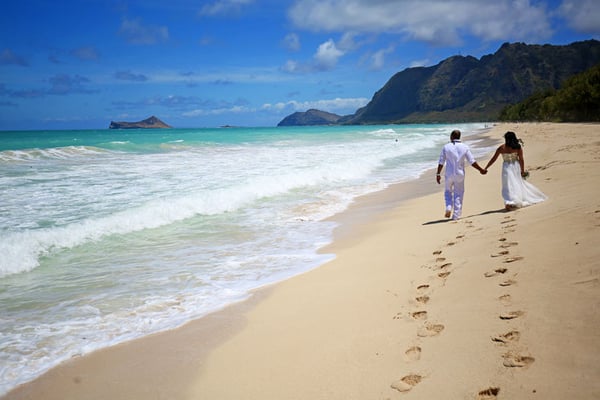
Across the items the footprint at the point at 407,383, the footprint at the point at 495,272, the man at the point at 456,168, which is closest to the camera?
the footprint at the point at 407,383

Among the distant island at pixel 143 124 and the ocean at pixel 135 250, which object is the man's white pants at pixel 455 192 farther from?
the distant island at pixel 143 124

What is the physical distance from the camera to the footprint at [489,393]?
232cm

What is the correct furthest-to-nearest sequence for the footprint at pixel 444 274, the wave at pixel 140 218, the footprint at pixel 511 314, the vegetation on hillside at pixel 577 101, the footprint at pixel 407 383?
the vegetation on hillside at pixel 577 101 → the wave at pixel 140 218 → the footprint at pixel 444 274 → the footprint at pixel 511 314 → the footprint at pixel 407 383

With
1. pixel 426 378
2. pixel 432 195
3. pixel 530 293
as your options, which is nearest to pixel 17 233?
pixel 426 378

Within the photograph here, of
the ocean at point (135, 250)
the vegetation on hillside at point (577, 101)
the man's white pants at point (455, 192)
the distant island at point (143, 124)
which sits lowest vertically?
the ocean at point (135, 250)

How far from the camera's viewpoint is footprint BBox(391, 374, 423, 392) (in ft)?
8.52

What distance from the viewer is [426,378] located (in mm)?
2637

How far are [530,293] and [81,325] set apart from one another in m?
4.67

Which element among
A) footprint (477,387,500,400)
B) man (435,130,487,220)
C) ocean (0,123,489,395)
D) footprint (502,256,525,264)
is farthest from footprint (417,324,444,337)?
man (435,130,487,220)

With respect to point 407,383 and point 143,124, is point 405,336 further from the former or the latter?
point 143,124

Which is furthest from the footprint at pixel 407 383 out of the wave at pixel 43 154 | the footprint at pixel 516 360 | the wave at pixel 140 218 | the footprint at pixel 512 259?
the wave at pixel 43 154

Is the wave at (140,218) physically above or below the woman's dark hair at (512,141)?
below

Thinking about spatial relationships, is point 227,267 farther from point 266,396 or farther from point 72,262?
point 266,396

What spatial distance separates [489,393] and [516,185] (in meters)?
5.94
